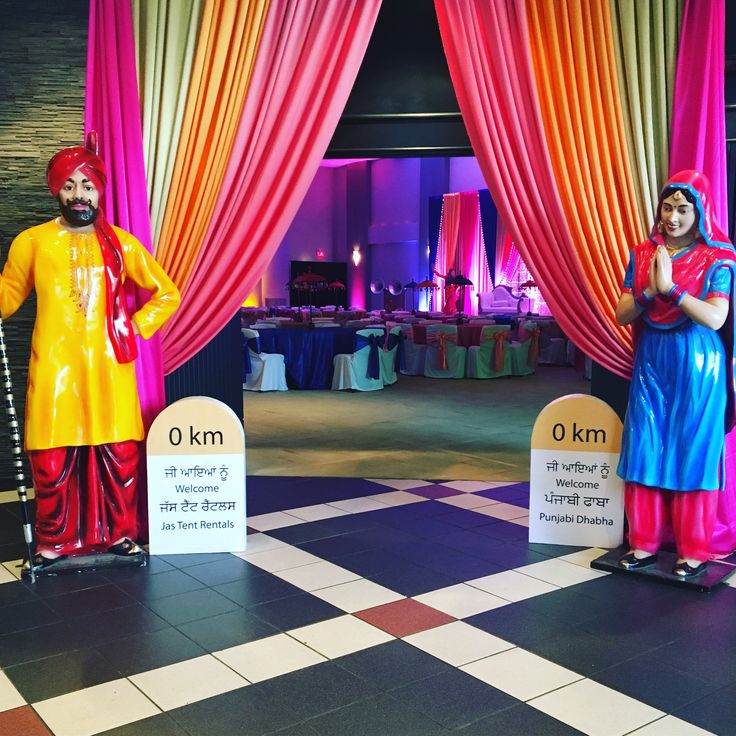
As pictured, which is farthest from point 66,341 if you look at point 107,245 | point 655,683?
point 655,683

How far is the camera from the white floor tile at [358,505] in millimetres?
4531

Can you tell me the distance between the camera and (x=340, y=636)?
2.84m

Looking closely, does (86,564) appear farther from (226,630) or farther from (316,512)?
(316,512)

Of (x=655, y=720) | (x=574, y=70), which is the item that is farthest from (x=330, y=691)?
(x=574, y=70)

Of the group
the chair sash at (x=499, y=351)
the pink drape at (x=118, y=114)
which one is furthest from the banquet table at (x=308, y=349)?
the pink drape at (x=118, y=114)

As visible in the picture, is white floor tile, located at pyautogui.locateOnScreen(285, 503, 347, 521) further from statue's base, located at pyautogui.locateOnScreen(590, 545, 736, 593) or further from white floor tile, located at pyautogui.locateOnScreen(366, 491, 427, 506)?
statue's base, located at pyautogui.locateOnScreen(590, 545, 736, 593)

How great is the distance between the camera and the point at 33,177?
4.74 meters

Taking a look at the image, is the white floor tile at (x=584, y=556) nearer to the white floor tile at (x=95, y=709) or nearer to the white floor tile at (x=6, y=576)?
the white floor tile at (x=95, y=709)

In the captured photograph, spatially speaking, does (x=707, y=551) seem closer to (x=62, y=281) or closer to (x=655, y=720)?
(x=655, y=720)

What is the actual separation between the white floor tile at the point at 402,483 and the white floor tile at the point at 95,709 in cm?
275

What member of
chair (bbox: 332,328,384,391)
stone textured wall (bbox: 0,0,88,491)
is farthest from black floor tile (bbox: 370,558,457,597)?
chair (bbox: 332,328,384,391)

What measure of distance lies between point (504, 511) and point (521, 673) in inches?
78.2

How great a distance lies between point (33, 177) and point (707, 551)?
412cm

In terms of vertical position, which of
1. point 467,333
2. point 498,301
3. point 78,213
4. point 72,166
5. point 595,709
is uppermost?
point 72,166
